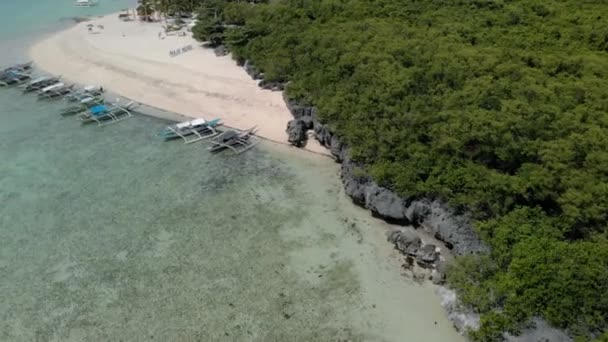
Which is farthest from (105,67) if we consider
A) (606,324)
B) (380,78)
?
(606,324)

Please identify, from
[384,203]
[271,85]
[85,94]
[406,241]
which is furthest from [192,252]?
[85,94]

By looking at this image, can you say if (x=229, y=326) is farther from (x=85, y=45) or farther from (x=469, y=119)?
(x=85, y=45)

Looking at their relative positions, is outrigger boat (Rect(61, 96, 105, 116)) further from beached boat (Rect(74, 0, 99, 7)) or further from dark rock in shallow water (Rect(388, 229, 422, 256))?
beached boat (Rect(74, 0, 99, 7))

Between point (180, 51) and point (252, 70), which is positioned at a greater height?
point (252, 70)

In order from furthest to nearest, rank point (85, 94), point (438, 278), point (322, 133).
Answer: point (85, 94), point (322, 133), point (438, 278)

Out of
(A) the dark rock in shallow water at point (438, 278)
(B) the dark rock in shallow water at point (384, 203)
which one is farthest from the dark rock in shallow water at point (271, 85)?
(A) the dark rock in shallow water at point (438, 278)

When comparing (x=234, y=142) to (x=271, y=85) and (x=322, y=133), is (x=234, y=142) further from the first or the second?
(x=271, y=85)

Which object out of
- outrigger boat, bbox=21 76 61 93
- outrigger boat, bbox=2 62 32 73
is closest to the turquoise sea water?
outrigger boat, bbox=21 76 61 93
